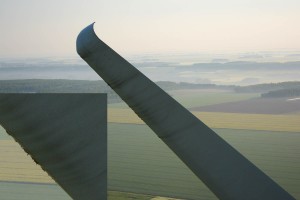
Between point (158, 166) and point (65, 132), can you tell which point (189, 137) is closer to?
point (65, 132)

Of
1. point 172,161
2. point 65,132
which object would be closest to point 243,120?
point 172,161

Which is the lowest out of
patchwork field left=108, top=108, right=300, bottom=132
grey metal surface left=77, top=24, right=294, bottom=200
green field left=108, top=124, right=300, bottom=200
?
patchwork field left=108, top=108, right=300, bottom=132

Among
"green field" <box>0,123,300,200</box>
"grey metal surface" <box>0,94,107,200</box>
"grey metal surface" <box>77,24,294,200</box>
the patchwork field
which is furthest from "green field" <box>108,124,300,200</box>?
"grey metal surface" <box>0,94,107,200</box>

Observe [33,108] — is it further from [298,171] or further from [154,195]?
[298,171]

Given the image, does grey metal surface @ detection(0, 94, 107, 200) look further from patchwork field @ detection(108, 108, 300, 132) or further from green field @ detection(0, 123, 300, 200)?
patchwork field @ detection(108, 108, 300, 132)

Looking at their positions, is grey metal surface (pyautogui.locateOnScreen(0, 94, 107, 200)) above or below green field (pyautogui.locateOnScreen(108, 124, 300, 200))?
above

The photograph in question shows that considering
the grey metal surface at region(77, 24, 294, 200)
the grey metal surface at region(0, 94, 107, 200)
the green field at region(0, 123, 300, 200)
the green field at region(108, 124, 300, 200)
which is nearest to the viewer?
the grey metal surface at region(0, 94, 107, 200)

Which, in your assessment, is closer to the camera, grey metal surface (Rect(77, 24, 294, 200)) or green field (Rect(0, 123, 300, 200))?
grey metal surface (Rect(77, 24, 294, 200))

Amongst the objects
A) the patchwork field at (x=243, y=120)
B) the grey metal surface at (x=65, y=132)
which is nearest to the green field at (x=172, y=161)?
the patchwork field at (x=243, y=120)
